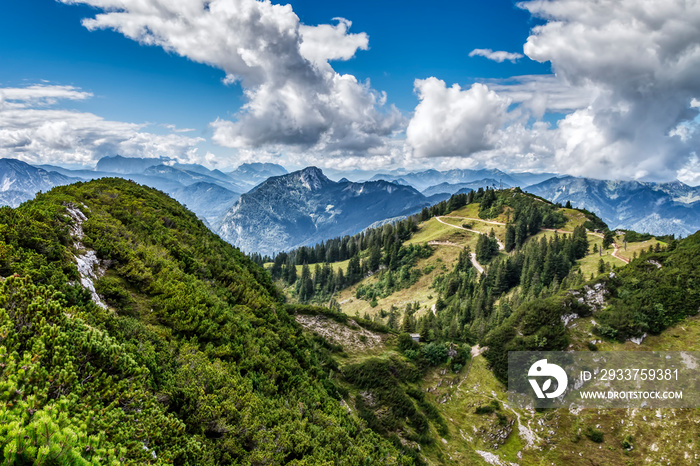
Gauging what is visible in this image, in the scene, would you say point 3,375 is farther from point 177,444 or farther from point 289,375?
point 289,375

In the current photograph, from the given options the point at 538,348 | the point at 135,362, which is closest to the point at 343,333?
the point at 538,348

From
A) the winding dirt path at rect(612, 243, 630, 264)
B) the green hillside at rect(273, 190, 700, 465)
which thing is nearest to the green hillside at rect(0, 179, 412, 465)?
the green hillside at rect(273, 190, 700, 465)

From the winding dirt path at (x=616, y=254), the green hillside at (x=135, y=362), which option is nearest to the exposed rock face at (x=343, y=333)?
the green hillside at (x=135, y=362)

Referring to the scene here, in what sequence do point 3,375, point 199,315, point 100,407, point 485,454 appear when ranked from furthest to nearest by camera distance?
1. point 485,454
2. point 199,315
3. point 100,407
4. point 3,375

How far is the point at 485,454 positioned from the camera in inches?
1277

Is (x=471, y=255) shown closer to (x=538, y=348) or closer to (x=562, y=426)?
(x=538, y=348)

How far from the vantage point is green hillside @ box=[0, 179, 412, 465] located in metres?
5.94

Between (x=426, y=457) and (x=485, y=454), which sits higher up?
(x=426, y=457)

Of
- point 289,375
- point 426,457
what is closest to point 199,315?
point 289,375

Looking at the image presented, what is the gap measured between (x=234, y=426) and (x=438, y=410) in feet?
108

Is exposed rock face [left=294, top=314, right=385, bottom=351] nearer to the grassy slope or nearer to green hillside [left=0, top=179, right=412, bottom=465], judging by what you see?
the grassy slope

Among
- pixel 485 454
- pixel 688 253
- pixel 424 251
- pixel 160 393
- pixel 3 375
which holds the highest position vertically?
pixel 424 251
